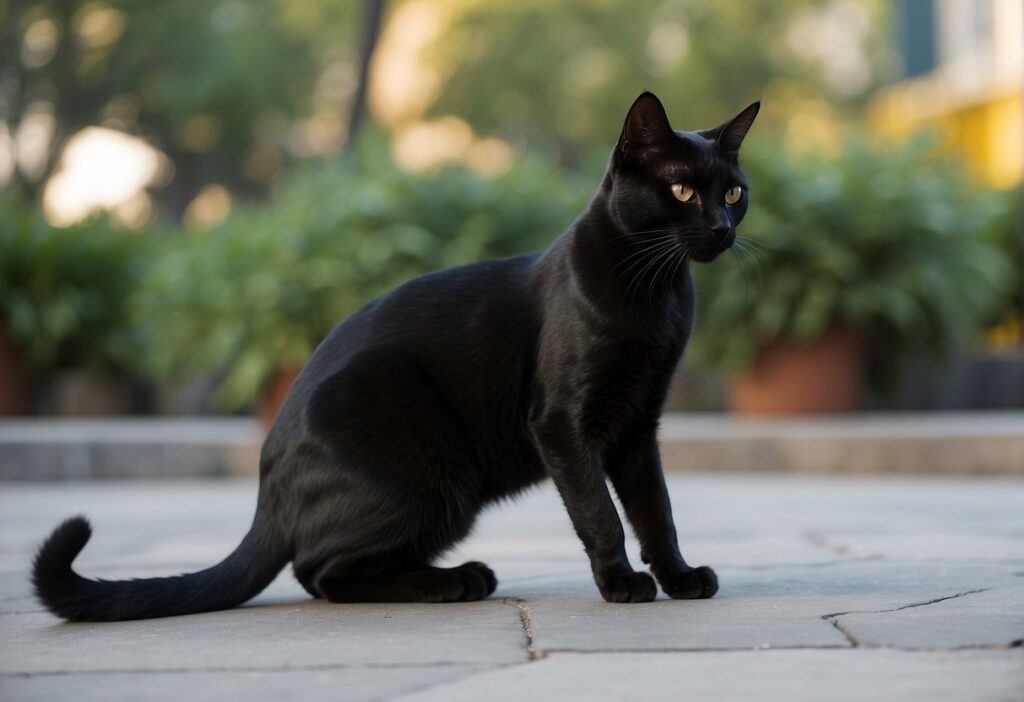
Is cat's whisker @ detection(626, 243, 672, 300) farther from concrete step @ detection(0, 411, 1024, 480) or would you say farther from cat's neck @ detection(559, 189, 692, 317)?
concrete step @ detection(0, 411, 1024, 480)

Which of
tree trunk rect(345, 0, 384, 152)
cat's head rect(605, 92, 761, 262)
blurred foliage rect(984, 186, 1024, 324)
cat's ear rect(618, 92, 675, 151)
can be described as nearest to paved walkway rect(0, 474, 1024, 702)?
cat's head rect(605, 92, 761, 262)

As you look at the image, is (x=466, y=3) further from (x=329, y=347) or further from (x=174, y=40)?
(x=329, y=347)

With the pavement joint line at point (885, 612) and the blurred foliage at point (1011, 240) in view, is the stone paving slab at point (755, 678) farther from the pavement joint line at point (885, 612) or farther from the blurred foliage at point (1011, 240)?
the blurred foliage at point (1011, 240)

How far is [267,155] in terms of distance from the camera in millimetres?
26641

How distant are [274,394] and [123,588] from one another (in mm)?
4495

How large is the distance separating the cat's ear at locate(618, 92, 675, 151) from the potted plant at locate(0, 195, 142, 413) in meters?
6.37

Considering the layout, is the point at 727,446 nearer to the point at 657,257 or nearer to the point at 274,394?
the point at 274,394

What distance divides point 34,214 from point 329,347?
6860 millimetres

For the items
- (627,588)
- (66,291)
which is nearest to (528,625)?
(627,588)

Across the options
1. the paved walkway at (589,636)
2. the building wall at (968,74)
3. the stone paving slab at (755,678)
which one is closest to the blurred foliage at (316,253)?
the paved walkway at (589,636)

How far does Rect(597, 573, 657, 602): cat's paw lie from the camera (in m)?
2.52

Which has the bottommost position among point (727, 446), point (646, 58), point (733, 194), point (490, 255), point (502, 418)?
point (727, 446)

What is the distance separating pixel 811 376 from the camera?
7094 millimetres

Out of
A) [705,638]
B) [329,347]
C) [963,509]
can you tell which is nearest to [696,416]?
[963,509]
